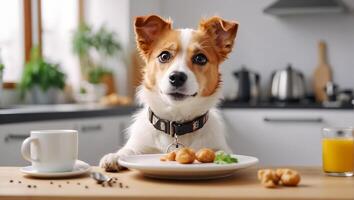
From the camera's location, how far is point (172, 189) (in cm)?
105

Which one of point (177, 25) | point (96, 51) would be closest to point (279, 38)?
point (177, 25)

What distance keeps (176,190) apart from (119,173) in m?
0.30

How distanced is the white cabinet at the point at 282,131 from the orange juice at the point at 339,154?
2.58m

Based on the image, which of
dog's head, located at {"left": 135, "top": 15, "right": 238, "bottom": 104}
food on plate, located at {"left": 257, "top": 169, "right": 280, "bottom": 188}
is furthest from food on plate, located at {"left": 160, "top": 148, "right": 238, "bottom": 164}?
dog's head, located at {"left": 135, "top": 15, "right": 238, "bottom": 104}

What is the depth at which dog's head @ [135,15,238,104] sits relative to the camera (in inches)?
60.1

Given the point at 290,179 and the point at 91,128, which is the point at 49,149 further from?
the point at 91,128

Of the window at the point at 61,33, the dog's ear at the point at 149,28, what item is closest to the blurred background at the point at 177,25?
the window at the point at 61,33

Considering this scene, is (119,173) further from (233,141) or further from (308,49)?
(308,49)

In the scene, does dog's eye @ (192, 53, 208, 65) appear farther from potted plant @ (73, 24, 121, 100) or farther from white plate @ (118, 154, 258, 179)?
potted plant @ (73, 24, 121, 100)

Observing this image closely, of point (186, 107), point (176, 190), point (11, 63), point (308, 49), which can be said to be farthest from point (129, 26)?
point (176, 190)

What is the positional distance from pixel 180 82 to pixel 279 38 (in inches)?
128

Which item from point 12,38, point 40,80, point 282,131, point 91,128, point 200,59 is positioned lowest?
point 282,131

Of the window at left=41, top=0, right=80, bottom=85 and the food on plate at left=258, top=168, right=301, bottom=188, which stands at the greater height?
the window at left=41, top=0, right=80, bottom=85

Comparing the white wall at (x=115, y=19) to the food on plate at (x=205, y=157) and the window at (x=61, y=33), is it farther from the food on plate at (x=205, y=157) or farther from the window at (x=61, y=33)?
the food on plate at (x=205, y=157)
